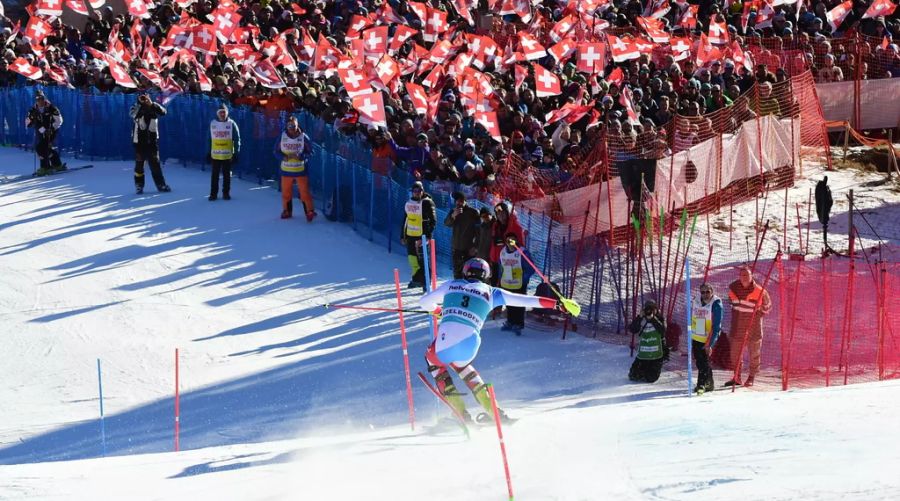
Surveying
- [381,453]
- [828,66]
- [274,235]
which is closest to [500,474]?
[381,453]

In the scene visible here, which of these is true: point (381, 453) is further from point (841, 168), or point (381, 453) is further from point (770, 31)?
point (770, 31)

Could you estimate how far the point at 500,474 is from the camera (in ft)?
35.1

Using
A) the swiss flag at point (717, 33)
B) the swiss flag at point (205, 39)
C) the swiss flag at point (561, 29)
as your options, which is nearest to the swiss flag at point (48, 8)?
the swiss flag at point (205, 39)

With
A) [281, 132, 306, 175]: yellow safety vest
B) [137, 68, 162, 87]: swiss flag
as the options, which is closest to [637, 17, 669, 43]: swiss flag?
[281, 132, 306, 175]: yellow safety vest

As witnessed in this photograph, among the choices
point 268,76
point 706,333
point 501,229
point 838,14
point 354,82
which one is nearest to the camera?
point 706,333

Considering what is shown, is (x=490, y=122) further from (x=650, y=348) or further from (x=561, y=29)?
(x=650, y=348)

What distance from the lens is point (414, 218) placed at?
18.0 meters

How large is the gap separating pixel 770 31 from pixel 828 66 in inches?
89.0

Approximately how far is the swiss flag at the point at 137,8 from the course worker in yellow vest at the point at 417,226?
12.0 metres

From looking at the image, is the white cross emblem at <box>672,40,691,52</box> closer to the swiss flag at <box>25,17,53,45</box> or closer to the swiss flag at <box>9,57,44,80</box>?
the swiss flag at <box>9,57,44,80</box>

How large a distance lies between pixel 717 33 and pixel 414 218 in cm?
944

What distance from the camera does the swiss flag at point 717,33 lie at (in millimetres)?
24938

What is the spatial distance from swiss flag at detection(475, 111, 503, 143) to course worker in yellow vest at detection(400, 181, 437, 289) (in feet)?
6.79

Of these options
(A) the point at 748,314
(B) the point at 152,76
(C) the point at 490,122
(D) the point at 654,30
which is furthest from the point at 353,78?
(A) the point at 748,314
